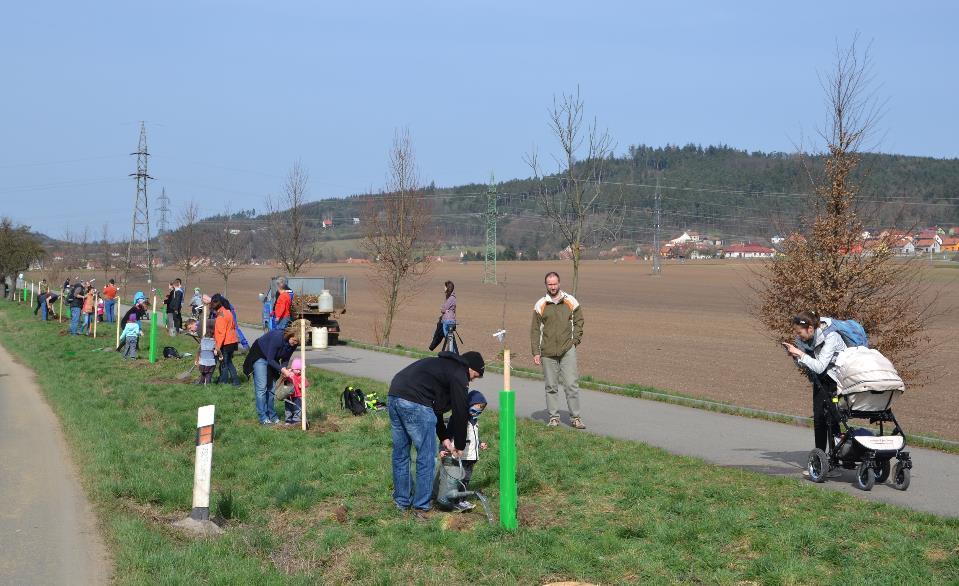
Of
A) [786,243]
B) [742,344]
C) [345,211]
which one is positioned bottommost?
[742,344]

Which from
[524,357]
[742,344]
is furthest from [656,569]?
[742,344]

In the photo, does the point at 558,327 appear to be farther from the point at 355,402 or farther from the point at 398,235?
the point at 398,235

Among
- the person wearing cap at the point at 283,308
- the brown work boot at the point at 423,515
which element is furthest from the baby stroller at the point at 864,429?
the person wearing cap at the point at 283,308

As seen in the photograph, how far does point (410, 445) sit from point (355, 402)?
18.8 ft

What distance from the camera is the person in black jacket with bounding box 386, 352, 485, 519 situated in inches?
328

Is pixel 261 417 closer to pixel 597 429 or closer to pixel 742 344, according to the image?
pixel 597 429

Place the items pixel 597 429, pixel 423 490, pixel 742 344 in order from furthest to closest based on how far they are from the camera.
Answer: pixel 742 344 → pixel 597 429 → pixel 423 490

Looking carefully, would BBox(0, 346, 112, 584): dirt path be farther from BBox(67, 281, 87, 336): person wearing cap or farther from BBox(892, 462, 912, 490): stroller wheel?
BBox(67, 281, 87, 336): person wearing cap

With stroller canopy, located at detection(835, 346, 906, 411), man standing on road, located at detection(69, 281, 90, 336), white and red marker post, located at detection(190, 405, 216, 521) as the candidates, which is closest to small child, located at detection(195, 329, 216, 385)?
white and red marker post, located at detection(190, 405, 216, 521)

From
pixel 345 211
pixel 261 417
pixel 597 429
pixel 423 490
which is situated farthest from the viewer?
pixel 345 211

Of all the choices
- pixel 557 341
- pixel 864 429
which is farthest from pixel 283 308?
pixel 864 429

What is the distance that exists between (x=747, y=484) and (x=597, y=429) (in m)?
3.73

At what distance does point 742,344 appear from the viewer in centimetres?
3350

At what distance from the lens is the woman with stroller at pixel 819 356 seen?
30.0 feet
